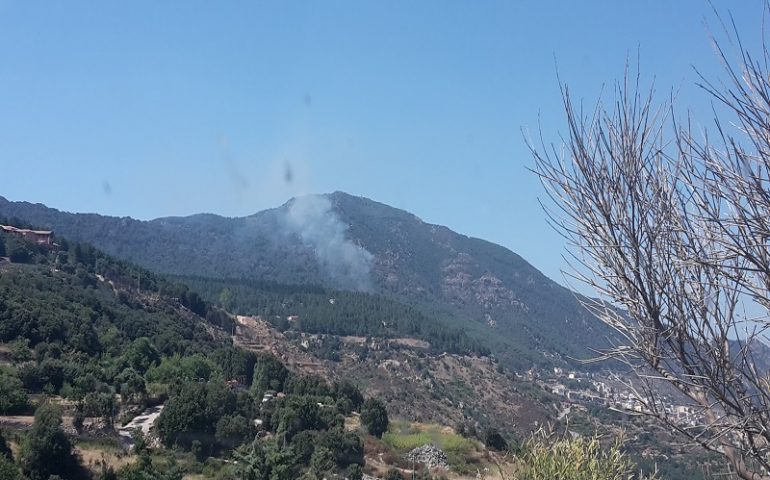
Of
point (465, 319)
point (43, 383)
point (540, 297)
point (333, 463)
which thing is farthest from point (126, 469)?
point (540, 297)

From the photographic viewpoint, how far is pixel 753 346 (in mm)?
4105

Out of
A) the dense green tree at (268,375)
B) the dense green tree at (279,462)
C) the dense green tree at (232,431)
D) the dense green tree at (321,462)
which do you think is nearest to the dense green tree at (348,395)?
the dense green tree at (268,375)

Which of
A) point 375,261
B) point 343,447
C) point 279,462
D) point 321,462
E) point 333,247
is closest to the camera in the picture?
point 279,462

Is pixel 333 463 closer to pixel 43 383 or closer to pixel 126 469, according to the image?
pixel 126 469

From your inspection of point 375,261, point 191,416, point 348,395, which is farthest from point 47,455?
point 375,261

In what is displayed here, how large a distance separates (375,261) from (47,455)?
142m

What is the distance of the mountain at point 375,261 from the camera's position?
439 feet

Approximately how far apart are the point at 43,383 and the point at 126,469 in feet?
38.5

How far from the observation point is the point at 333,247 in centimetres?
16962

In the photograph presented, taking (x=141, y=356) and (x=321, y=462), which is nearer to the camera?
(x=321, y=462)

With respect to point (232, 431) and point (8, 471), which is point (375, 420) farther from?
point (8, 471)

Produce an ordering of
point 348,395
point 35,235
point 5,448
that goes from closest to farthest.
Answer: point 5,448
point 348,395
point 35,235

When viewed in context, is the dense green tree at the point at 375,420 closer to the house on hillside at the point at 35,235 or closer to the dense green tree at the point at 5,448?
the dense green tree at the point at 5,448

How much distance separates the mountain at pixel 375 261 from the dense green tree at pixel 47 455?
305 feet
